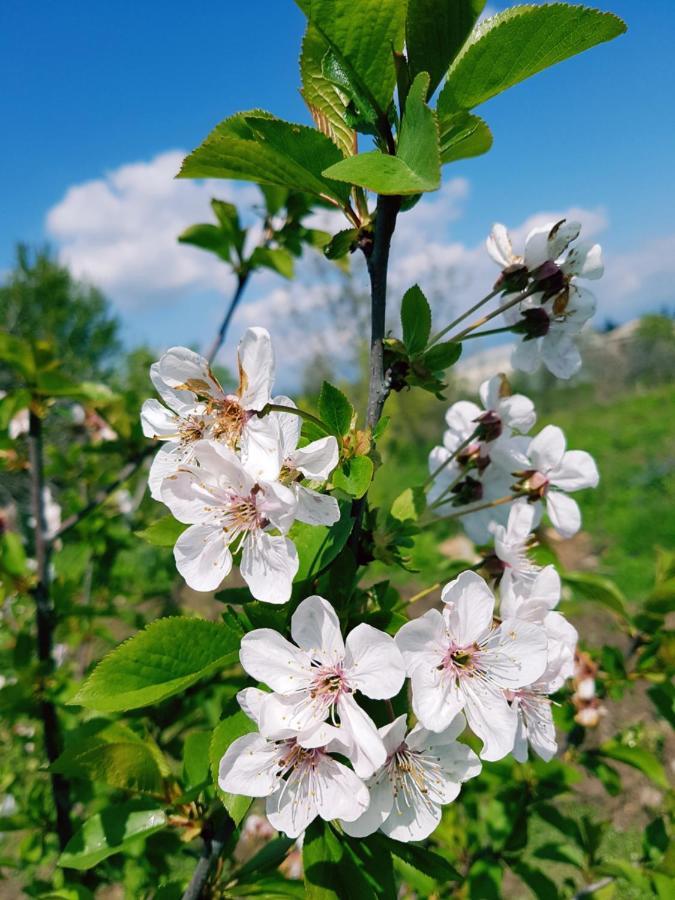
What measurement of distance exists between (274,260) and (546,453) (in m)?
1.02

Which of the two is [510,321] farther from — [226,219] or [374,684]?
[226,219]

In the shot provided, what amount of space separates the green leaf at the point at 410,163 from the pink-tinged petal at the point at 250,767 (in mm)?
730

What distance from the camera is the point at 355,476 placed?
0.86 metres

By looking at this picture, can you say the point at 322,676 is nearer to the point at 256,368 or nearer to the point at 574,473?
the point at 256,368

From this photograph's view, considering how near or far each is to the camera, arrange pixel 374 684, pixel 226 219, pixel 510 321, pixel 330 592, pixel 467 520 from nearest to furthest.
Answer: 1. pixel 374 684
2. pixel 330 592
3. pixel 510 321
4. pixel 467 520
5. pixel 226 219

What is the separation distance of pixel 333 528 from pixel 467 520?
0.47m

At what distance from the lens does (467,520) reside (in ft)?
4.30

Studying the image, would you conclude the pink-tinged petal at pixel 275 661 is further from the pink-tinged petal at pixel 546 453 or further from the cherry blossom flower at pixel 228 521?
the pink-tinged petal at pixel 546 453

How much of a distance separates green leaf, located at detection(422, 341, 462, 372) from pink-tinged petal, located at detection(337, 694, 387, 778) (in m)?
0.51

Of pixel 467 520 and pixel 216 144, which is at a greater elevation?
pixel 216 144

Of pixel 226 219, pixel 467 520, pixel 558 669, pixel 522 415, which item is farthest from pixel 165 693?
→ pixel 226 219

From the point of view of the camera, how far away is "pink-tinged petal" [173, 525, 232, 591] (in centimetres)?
90

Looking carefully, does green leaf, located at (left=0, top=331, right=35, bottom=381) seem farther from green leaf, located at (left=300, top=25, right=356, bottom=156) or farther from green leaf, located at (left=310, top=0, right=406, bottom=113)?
green leaf, located at (left=310, top=0, right=406, bottom=113)

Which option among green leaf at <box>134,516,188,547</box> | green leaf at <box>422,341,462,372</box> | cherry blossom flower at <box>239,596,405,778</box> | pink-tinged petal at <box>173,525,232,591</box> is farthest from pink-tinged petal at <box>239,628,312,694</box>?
green leaf at <box>422,341,462,372</box>
